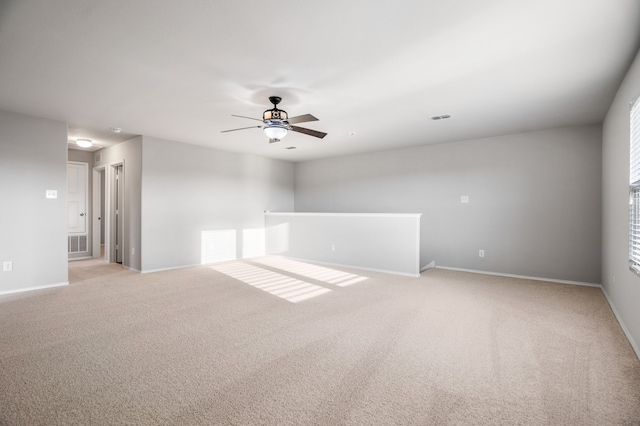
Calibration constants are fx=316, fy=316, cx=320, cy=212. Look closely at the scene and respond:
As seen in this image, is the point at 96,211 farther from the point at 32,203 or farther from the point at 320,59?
the point at 320,59

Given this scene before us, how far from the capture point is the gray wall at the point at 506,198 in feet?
15.9

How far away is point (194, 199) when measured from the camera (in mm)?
6367

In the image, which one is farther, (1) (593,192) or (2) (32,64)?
(1) (593,192)

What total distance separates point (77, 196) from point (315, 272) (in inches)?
233

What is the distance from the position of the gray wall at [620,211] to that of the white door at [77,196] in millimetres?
9411

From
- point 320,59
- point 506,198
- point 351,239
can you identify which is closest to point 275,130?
point 320,59

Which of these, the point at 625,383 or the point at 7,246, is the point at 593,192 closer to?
the point at 625,383

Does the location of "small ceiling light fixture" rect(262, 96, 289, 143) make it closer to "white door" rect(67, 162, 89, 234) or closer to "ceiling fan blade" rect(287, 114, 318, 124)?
"ceiling fan blade" rect(287, 114, 318, 124)

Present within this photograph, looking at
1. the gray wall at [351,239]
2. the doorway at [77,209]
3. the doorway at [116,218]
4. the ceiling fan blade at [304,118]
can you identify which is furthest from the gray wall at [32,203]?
the gray wall at [351,239]

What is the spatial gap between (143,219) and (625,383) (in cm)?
635

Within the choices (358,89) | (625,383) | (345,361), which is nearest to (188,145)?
(358,89)

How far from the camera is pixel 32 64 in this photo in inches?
112

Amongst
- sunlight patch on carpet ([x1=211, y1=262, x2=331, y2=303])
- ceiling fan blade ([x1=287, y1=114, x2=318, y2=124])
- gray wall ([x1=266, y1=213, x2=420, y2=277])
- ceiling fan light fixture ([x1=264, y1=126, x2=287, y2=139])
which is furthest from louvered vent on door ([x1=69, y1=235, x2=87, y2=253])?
ceiling fan blade ([x1=287, y1=114, x2=318, y2=124])

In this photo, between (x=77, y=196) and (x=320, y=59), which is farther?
(x=77, y=196)
